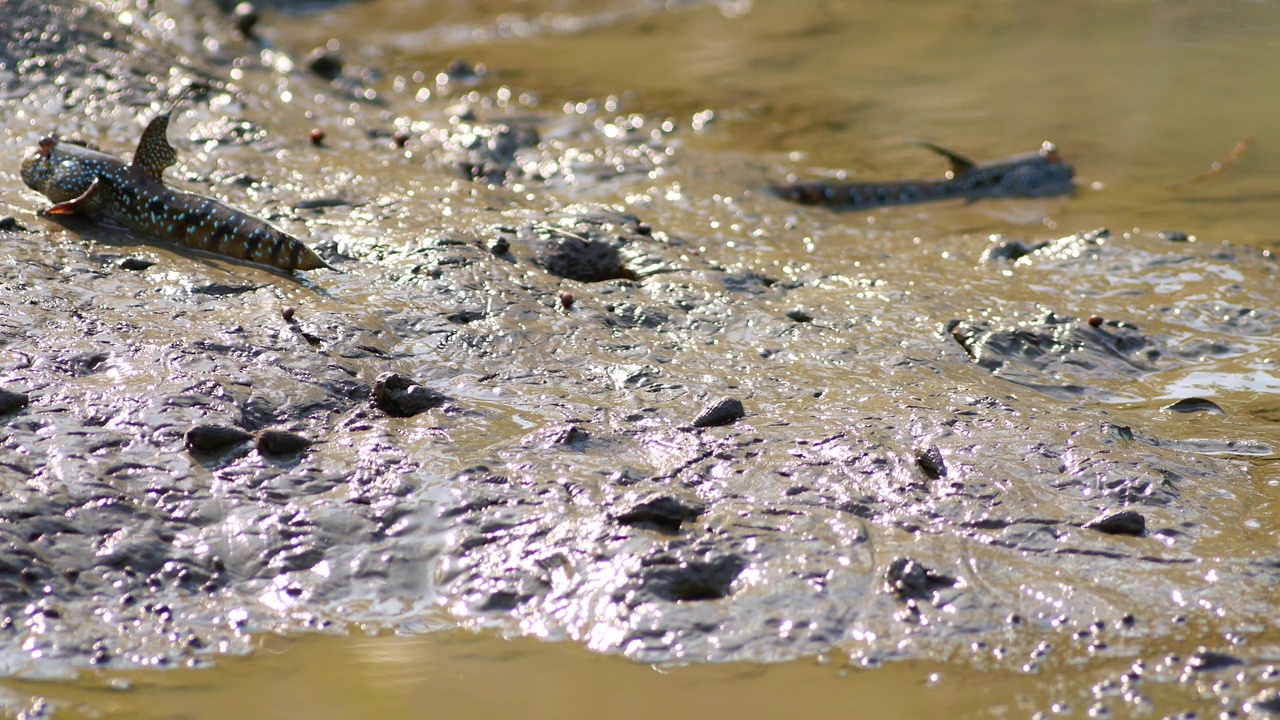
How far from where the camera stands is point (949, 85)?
8.02 meters

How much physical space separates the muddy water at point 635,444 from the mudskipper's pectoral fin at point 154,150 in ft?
1.19

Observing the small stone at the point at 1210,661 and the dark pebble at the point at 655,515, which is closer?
the small stone at the point at 1210,661

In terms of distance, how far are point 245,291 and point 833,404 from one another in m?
1.96

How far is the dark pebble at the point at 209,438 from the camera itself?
2.71 m

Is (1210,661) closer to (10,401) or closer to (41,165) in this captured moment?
(10,401)

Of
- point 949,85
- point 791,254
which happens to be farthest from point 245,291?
point 949,85

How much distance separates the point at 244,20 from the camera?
7.49 metres

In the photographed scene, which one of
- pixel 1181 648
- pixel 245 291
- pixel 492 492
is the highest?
pixel 245 291

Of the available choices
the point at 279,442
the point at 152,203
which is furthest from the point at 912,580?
the point at 152,203

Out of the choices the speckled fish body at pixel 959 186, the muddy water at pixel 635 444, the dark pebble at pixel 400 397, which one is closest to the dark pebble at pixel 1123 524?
the muddy water at pixel 635 444

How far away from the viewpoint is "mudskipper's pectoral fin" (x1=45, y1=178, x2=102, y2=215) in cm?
398

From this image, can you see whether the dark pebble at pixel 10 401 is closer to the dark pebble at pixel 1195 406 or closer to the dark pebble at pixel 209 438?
the dark pebble at pixel 209 438

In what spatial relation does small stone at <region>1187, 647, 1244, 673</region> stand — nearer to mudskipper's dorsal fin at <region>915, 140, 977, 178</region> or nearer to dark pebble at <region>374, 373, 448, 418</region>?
dark pebble at <region>374, 373, 448, 418</region>

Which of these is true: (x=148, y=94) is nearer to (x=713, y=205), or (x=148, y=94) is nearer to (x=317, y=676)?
(x=713, y=205)
